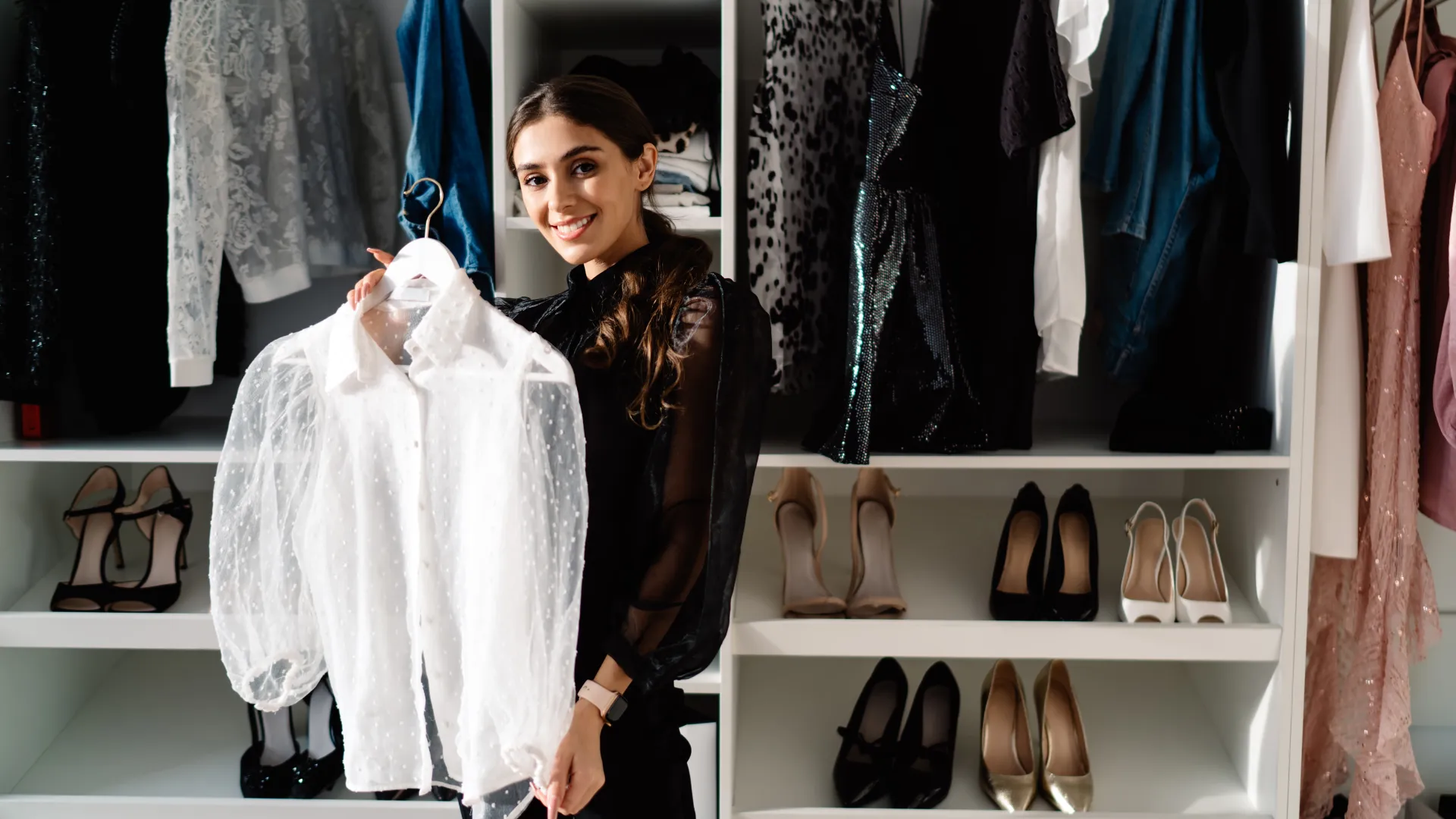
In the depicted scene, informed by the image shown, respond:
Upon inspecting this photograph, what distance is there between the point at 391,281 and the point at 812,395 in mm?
1257

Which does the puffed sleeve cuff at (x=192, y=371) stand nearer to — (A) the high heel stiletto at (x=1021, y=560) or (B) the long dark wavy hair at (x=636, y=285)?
(B) the long dark wavy hair at (x=636, y=285)

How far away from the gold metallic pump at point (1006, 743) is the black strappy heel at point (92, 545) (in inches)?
65.8

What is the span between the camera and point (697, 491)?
48.9 inches

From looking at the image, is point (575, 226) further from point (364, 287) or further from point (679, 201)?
point (679, 201)

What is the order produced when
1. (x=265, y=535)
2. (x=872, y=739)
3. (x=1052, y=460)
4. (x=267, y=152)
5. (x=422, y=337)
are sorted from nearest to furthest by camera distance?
(x=422, y=337) < (x=265, y=535) < (x=1052, y=460) < (x=267, y=152) < (x=872, y=739)

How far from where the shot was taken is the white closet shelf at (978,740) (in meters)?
1.93

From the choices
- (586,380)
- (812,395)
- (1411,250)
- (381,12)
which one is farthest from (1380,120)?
(381,12)

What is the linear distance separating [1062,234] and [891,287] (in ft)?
0.98

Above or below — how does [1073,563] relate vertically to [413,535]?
below

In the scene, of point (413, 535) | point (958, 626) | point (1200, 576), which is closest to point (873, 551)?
point (958, 626)

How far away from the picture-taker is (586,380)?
4.19 ft

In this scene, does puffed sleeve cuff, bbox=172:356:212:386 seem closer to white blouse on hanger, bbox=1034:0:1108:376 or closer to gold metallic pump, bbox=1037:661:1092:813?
white blouse on hanger, bbox=1034:0:1108:376

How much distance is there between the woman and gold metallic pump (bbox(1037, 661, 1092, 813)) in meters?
0.91

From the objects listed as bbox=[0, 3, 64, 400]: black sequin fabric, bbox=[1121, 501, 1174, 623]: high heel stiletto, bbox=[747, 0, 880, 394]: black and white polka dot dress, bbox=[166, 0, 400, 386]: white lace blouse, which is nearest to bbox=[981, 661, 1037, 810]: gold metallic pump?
bbox=[1121, 501, 1174, 623]: high heel stiletto
